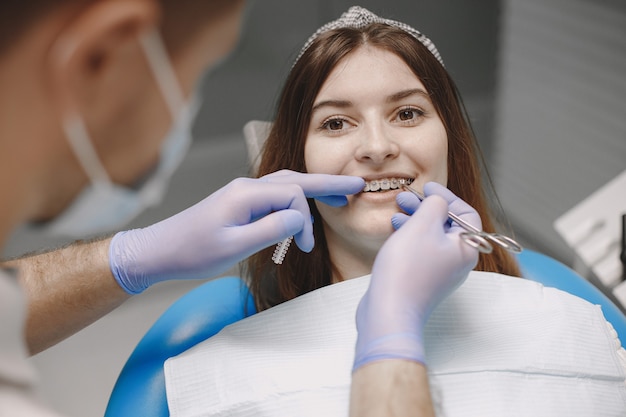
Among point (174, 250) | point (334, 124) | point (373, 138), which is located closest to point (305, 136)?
point (334, 124)

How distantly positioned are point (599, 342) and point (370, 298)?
0.56m

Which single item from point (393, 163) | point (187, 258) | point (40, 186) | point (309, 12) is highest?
point (309, 12)

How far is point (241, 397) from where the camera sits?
4.51ft

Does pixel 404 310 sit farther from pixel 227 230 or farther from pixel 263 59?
pixel 263 59

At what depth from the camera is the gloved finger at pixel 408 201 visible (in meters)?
1.49

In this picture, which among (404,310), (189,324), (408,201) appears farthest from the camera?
(189,324)

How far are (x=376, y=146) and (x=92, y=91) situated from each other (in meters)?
0.96

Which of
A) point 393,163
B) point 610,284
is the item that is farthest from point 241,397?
point 610,284

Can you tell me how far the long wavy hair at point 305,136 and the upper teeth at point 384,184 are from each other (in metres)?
0.21

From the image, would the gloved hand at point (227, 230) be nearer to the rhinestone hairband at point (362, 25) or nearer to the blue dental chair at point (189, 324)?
the blue dental chair at point (189, 324)

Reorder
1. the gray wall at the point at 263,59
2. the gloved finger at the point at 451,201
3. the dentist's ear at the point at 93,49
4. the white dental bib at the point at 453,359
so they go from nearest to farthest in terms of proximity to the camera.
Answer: the dentist's ear at the point at 93,49 < the white dental bib at the point at 453,359 < the gloved finger at the point at 451,201 < the gray wall at the point at 263,59

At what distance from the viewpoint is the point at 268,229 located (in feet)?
4.51

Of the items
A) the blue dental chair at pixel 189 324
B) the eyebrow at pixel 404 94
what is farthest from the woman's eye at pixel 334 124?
the blue dental chair at pixel 189 324

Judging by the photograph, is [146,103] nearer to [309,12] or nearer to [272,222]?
[272,222]
